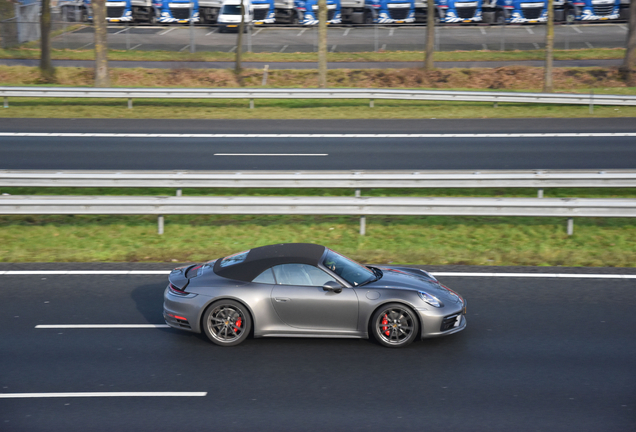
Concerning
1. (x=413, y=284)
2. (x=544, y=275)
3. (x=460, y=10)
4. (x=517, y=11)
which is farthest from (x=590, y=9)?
(x=413, y=284)

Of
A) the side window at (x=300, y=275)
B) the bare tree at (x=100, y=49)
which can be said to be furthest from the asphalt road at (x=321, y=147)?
the side window at (x=300, y=275)

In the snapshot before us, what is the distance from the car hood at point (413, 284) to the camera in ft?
25.2

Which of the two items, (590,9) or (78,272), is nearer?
(78,272)

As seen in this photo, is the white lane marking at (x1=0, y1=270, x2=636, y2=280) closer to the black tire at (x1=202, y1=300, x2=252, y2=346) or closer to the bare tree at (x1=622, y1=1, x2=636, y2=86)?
the black tire at (x1=202, y1=300, x2=252, y2=346)

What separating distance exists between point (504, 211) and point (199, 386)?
22.8 ft

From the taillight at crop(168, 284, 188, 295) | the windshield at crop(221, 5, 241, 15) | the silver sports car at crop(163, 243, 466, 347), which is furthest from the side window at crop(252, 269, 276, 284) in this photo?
the windshield at crop(221, 5, 241, 15)

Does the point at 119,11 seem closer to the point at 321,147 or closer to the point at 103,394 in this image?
the point at 321,147

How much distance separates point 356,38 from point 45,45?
19.2 m

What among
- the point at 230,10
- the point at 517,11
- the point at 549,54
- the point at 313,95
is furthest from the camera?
the point at 517,11

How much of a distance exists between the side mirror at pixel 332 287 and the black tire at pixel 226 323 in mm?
952

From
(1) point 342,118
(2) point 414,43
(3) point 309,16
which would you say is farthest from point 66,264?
(3) point 309,16

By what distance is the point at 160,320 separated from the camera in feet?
27.5

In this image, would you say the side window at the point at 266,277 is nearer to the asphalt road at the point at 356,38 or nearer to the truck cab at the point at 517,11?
the asphalt road at the point at 356,38

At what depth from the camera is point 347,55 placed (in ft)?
119
